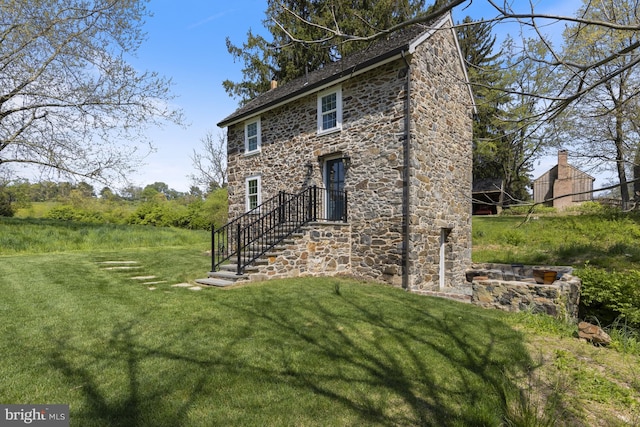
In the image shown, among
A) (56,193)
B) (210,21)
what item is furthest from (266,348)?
(56,193)

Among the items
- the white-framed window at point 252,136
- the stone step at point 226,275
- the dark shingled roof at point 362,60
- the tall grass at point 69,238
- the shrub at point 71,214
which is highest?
the dark shingled roof at point 362,60

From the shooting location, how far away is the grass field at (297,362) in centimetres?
269

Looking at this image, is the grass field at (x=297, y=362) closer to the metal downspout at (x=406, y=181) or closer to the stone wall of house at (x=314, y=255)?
the stone wall of house at (x=314, y=255)

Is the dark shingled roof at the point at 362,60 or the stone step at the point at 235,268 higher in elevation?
the dark shingled roof at the point at 362,60

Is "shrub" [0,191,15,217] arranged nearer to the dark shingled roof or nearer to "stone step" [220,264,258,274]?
the dark shingled roof

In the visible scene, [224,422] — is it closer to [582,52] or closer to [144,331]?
[144,331]

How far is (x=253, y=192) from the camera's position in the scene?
12773 mm

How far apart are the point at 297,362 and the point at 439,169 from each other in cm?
766

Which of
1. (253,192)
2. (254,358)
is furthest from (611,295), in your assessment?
(253,192)

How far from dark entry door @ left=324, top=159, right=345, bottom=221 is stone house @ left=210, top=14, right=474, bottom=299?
32mm

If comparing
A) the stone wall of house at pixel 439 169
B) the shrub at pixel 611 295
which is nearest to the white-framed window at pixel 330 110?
the stone wall of house at pixel 439 169

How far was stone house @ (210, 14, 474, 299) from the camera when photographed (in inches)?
324

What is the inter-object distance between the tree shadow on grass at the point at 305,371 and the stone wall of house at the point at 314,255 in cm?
292

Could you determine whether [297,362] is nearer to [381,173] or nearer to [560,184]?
[381,173]
